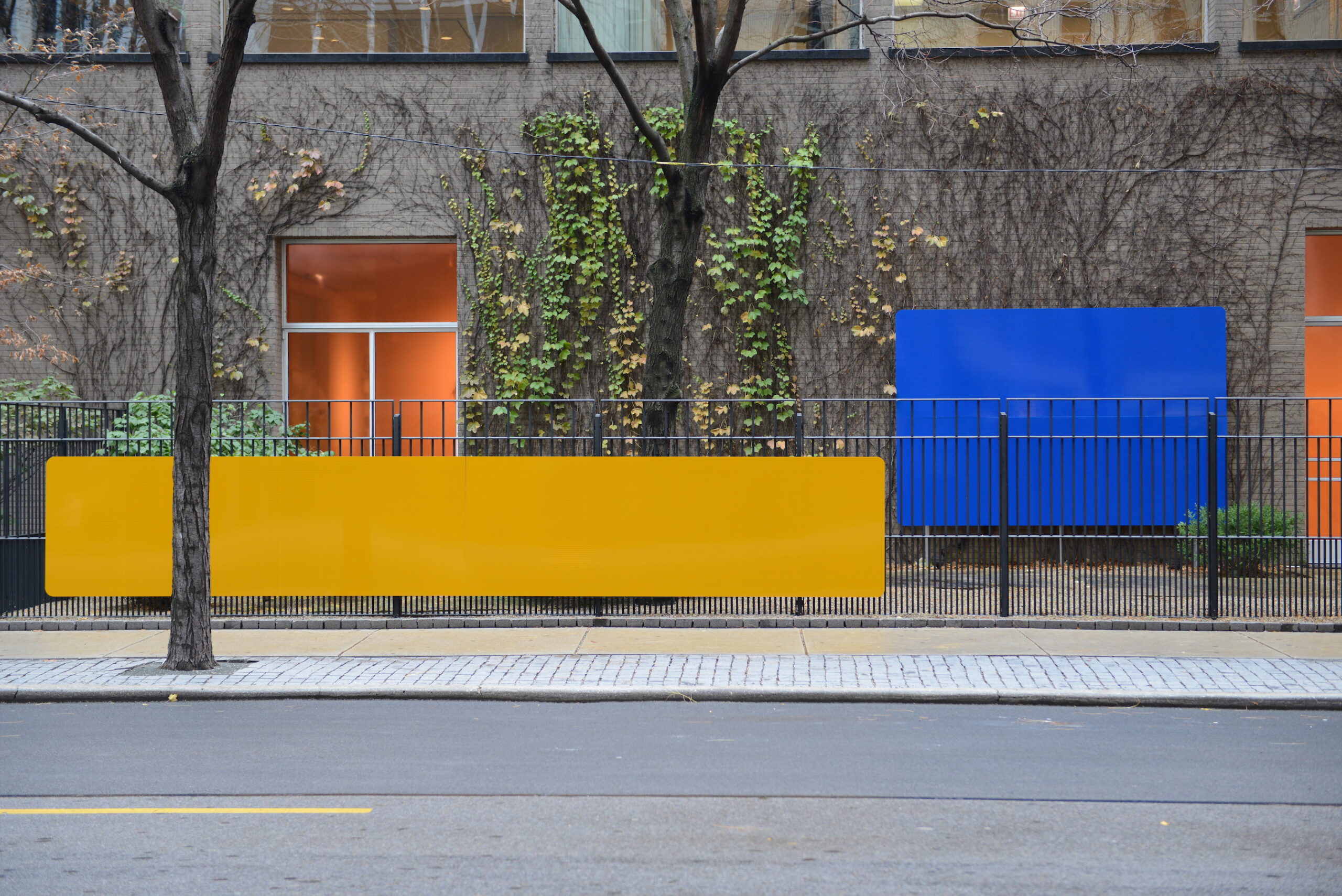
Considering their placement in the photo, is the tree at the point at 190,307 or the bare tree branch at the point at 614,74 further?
the bare tree branch at the point at 614,74

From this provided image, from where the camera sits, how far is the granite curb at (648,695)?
8727 mm

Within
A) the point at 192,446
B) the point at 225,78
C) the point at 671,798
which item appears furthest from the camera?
the point at 192,446

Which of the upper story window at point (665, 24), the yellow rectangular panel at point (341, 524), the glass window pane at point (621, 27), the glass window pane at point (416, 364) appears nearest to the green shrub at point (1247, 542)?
the yellow rectangular panel at point (341, 524)

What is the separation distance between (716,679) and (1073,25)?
12812mm

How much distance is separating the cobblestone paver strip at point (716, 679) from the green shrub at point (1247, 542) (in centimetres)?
300

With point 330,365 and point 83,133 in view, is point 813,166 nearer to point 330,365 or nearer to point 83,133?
point 330,365

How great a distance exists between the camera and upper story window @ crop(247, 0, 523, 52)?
17719 mm

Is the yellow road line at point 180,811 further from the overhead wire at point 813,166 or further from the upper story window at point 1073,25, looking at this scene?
the upper story window at point 1073,25

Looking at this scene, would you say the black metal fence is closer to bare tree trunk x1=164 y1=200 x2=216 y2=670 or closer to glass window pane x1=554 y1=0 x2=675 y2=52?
bare tree trunk x1=164 y1=200 x2=216 y2=670

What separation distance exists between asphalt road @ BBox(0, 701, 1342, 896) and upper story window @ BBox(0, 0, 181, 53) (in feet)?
41.2

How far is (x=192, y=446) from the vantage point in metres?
10.0

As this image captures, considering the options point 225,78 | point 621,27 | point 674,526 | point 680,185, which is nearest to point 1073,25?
point 621,27

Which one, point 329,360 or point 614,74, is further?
point 329,360

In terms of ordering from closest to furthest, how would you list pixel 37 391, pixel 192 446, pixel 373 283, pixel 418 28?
pixel 192 446 < pixel 37 391 < pixel 418 28 < pixel 373 283
